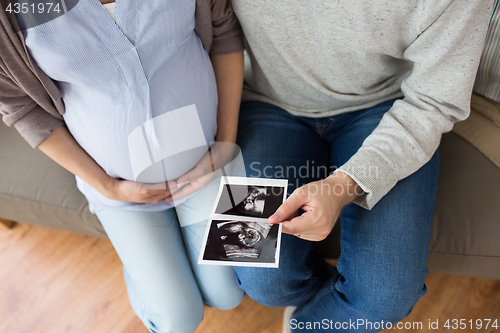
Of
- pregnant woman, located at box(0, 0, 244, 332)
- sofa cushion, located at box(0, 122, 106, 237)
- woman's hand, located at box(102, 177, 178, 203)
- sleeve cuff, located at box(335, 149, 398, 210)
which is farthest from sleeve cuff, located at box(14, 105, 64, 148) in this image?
sleeve cuff, located at box(335, 149, 398, 210)

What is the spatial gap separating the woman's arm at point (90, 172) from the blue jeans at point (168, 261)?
0.08m

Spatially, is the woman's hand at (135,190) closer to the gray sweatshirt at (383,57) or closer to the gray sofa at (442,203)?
the gray sofa at (442,203)

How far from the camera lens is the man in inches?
28.9

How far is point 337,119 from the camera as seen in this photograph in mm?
1026

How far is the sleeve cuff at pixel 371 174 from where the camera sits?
30.5 inches

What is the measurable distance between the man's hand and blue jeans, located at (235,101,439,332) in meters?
0.11

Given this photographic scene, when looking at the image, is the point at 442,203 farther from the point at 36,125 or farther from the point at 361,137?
the point at 36,125

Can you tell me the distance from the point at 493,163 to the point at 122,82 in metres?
1.05

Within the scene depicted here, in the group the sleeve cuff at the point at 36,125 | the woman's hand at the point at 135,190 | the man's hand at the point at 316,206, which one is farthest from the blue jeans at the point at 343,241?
the sleeve cuff at the point at 36,125

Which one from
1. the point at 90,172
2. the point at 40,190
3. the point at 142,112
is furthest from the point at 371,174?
the point at 40,190

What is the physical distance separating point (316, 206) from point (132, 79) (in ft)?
1.54

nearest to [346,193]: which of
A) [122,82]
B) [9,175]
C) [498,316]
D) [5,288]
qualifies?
[122,82]

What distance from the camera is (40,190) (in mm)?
1113

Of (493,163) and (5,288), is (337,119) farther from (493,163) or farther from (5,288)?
(5,288)
